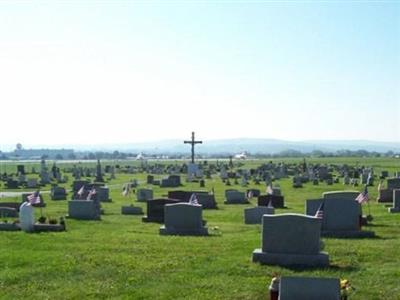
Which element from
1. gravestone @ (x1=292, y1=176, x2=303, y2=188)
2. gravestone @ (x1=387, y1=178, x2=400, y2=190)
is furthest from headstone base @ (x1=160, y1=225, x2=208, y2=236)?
gravestone @ (x1=292, y1=176, x2=303, y2=188)

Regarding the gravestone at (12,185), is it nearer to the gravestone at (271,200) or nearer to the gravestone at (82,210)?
the gravestone at (271,200)

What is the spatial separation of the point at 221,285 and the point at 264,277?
3.74 feet

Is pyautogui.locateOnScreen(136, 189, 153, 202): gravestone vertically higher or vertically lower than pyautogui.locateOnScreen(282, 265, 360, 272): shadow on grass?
lower

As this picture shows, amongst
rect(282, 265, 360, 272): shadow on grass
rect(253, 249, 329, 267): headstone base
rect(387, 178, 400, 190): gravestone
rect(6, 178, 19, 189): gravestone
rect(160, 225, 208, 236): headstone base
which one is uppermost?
rect(387, 178, 400, 190): gravestone

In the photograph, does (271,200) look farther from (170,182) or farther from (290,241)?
(170,182)

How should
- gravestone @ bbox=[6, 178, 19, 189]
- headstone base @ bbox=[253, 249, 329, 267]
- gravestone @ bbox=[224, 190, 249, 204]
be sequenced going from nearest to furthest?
headstone base @ bbox=[253, 249, 329, 267]
gravestone @ bbox=[224, 190, 249, 204]
gravestone @ bbox=[6, 178, 19, 189]

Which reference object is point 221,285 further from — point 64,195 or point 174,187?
point 174,187

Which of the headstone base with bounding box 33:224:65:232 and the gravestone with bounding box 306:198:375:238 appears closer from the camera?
the gravestone with bounding box 306:198:375:238

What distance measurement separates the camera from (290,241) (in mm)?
15398

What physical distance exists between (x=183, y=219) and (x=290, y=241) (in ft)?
20.6

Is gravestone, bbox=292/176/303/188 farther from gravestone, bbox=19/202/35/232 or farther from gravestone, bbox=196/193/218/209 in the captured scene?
gravestone, bbox=19/202/35/232

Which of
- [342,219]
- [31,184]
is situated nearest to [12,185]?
[31,184]

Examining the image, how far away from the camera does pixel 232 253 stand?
1675 cm

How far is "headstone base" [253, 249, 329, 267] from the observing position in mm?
15055
